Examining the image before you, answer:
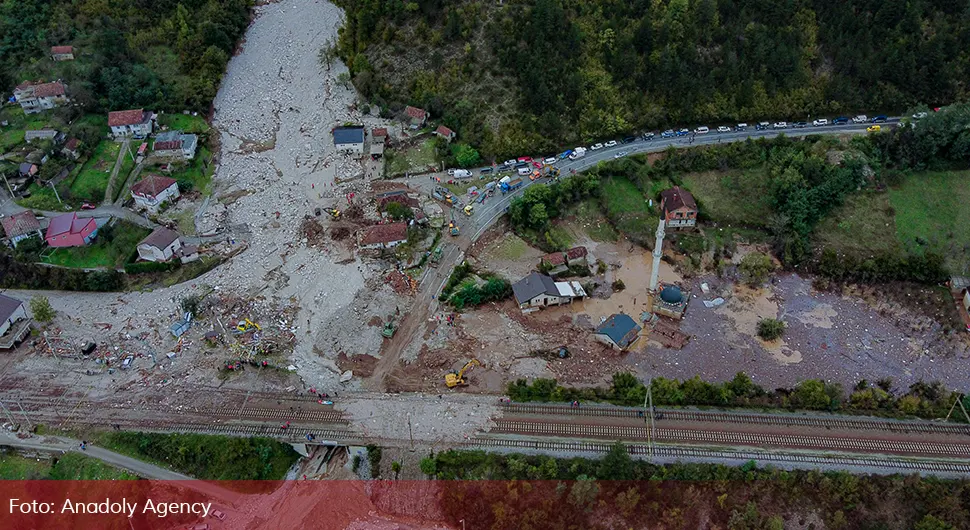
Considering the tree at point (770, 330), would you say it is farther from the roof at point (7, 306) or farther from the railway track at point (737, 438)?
the roof at point (7, 306)

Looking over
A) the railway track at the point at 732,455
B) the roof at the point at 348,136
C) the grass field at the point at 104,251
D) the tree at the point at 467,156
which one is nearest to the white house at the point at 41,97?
the grass field at the point at 104,251

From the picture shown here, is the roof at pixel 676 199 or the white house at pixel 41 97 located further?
the white house at pixel 41 97

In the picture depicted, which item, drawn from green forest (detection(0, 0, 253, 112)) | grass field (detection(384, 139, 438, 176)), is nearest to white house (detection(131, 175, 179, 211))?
green forest (detection(0, 0, 253, 112))

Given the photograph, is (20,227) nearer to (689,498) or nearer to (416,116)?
(416,116)

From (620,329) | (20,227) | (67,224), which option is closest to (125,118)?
(67,224)

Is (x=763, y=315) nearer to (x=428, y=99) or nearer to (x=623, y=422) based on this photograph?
(x=623, y=422)

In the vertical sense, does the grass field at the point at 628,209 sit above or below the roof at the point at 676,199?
below

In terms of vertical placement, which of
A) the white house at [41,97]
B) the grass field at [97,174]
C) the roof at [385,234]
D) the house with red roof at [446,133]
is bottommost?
the roof at [385,234]

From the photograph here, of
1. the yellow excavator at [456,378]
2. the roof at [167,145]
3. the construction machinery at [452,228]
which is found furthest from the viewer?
the roof at [167,145]
